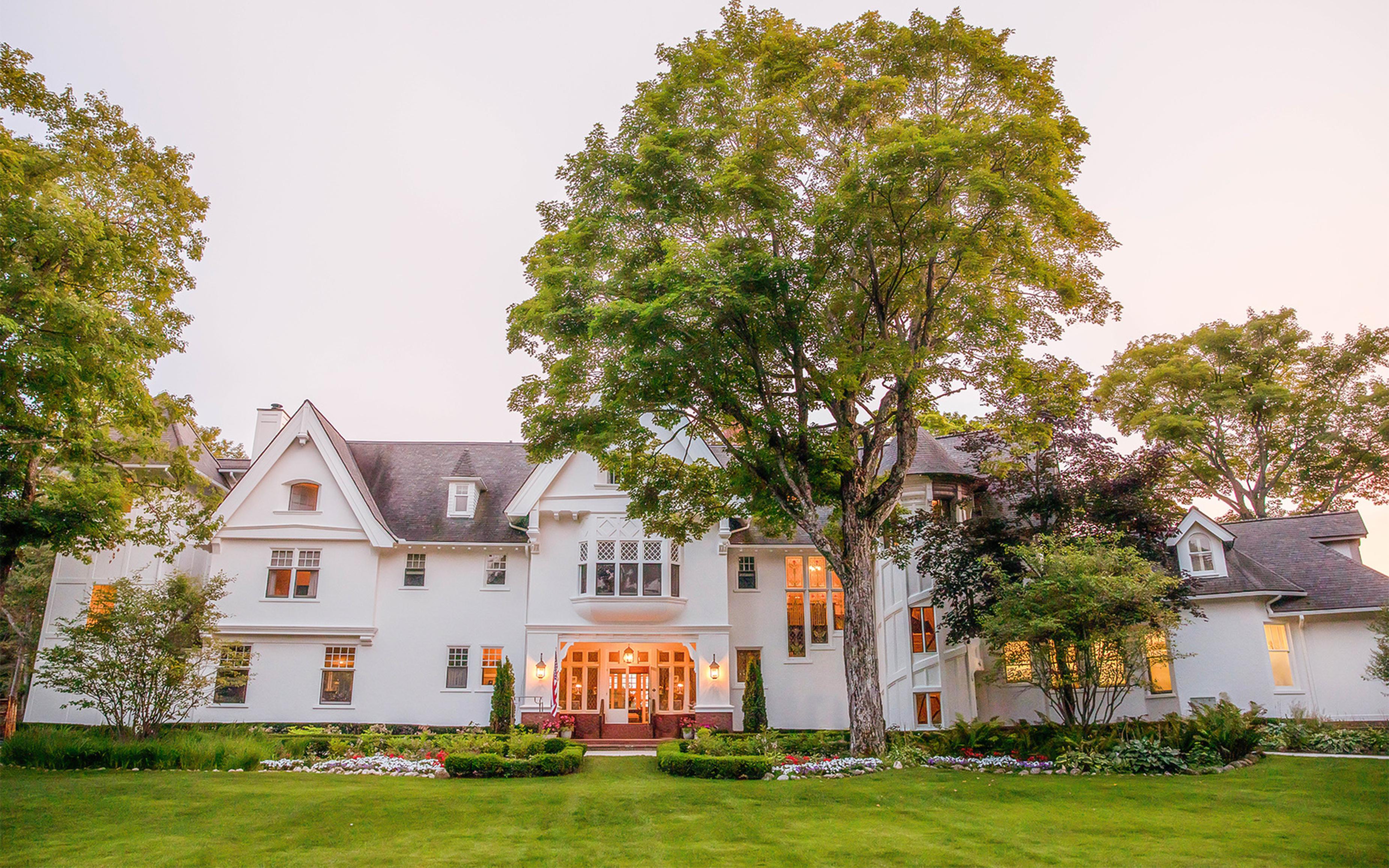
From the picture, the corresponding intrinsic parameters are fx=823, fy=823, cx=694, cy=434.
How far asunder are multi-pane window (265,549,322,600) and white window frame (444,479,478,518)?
13.3 feet

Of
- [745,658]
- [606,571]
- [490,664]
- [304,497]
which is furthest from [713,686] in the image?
[304,497]

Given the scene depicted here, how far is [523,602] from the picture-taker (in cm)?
2541

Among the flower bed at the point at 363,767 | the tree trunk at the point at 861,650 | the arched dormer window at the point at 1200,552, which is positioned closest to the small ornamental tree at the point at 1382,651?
the arched dormer window at the point at 1200,552

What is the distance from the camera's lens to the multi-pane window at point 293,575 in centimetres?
2492

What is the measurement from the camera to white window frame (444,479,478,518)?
26531 millimetres

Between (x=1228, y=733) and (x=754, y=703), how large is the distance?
40.3 ft

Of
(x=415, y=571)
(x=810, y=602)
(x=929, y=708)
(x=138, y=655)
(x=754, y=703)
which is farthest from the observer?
(x=810, y=602)

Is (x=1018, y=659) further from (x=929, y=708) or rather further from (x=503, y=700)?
(x=503, y=700)

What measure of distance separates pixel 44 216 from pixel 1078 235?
59.2 ft

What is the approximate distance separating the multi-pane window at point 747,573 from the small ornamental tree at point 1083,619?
10.1m

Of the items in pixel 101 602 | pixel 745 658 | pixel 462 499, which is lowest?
pixel 745 658

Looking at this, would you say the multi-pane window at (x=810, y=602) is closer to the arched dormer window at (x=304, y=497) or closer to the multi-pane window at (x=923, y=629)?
the multi-pane window at (x=923, y=629)

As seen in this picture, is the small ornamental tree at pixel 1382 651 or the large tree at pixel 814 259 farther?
the small ornamental tree at pixel 1382 651

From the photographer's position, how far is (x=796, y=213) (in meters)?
15.4
